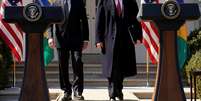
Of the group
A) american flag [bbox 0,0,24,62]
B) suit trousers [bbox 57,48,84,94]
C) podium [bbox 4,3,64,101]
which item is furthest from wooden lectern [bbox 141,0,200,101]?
american flag [bbox 0,0,24,62]

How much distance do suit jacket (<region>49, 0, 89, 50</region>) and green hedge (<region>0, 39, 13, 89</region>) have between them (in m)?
3.16

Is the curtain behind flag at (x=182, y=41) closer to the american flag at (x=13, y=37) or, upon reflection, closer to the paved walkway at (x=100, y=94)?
the paved walkway at (x=100, y=94)

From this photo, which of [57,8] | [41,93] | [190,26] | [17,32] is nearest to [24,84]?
[41,93]

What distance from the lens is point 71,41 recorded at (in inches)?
364

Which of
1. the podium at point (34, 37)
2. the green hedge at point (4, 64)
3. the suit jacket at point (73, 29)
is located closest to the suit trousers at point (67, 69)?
the suit jacket at point (73, 29)

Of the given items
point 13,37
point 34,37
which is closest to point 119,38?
point 34,37

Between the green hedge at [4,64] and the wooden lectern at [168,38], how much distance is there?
518 centimetres

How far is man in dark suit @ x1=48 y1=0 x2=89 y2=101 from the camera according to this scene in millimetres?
9273

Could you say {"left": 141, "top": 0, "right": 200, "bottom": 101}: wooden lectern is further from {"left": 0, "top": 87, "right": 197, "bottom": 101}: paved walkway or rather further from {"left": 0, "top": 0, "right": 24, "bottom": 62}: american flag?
{"left": 0, "top": 0, "right": 24, "bottom": 62}: american flag

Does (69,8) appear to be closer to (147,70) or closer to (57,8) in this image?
(57,8)

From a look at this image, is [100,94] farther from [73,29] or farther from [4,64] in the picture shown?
[4,64]

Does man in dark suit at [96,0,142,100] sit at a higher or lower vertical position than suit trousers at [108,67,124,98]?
higher

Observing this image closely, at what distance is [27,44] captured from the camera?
7844 millimetres

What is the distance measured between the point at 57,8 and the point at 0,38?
5964 mm
